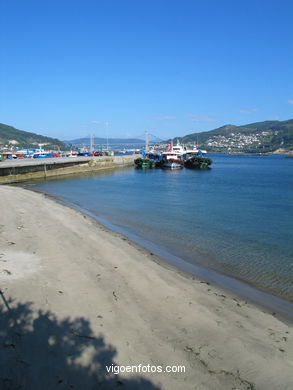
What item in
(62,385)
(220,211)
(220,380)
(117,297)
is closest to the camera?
(62,385)

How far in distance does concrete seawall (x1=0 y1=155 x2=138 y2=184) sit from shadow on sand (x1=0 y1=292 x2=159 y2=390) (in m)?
33.8

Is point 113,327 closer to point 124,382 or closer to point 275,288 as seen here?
point 124,382

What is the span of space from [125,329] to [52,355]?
123 cm

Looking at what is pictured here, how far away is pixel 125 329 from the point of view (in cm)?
523

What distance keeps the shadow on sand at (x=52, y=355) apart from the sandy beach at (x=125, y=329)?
0.01m

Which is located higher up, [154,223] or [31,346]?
[31,346]

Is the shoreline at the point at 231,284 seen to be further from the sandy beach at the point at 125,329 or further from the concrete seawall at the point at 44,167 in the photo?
the concrete seawall at the point at 44,167

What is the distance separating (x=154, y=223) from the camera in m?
16.0

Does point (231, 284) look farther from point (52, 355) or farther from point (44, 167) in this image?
point (44, 167)

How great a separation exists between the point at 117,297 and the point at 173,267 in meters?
3.07

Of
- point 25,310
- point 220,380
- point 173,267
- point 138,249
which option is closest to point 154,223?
point 138,249

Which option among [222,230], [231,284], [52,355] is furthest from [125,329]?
[222,230]

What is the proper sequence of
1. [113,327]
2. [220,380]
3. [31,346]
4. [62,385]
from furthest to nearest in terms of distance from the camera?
[113,327] < [31,346] < [220,380] < [62,385]

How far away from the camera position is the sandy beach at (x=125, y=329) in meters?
4.16
